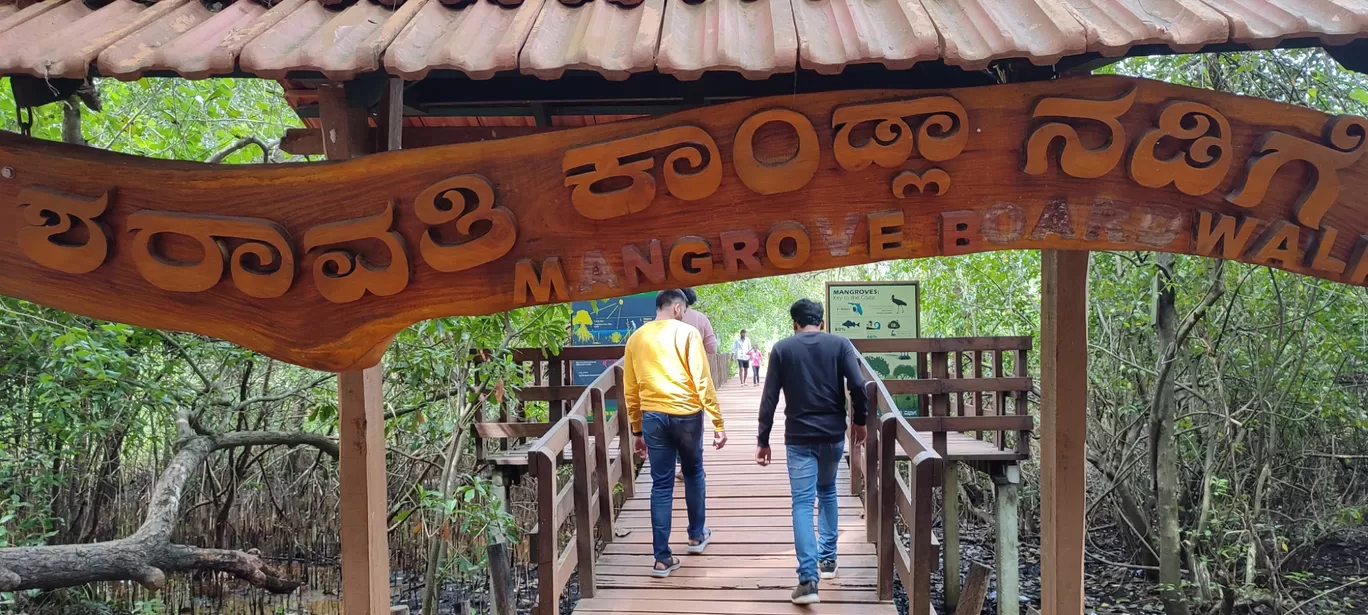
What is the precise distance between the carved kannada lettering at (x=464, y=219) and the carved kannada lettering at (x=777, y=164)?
60cm

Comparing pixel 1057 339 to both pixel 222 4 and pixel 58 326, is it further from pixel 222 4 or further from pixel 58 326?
pixel 58 326

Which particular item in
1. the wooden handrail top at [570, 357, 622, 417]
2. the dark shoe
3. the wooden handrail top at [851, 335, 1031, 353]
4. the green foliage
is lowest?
the dark shoe

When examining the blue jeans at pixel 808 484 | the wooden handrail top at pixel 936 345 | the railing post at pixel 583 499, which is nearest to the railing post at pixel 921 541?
the blue jeans at pixel 808 484

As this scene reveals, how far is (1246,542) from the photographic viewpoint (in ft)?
20.0

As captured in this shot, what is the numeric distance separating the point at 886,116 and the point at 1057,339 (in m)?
1.27

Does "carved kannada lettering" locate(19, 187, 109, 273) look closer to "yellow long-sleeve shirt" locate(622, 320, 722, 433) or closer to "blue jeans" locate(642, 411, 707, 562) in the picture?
"yellow long-sleeve shirt" locate(622, 320, 722, 433)

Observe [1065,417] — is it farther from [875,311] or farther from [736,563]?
[875,311]

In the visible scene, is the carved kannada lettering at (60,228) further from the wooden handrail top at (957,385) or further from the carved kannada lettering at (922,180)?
the wooden handrail top at (957,385)

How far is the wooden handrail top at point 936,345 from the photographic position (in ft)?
21.5

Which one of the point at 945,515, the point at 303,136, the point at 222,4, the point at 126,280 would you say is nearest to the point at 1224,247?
the point at 222,4

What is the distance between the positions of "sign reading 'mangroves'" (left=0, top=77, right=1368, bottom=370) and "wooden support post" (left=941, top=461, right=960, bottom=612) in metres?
5.80

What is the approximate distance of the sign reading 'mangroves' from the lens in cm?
182

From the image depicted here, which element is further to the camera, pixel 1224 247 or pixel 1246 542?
pixel 1246 542

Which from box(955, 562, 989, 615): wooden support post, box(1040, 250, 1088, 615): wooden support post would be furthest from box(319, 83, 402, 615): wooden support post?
box(955, 562, 989, 615): wooden support post
